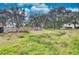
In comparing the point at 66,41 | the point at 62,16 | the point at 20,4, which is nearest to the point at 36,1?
the point at 20,4

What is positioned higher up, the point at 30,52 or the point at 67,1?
the point at 67,1

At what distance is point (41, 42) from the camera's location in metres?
1.95

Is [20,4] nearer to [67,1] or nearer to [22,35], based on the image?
[22,35]

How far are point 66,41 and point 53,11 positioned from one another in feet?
1.05

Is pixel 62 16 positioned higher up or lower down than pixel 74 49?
higher up

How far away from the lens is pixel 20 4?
76.7 inches

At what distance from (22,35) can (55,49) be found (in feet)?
1.14

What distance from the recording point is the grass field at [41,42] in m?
1.93

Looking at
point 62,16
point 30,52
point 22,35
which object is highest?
point 62,16

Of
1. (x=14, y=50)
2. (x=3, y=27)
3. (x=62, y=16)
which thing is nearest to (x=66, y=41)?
(x=62, y=16)

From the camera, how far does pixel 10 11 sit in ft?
6.42

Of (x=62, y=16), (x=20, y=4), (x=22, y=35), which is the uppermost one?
(x=20, y=4)

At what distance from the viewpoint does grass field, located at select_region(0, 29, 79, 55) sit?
6.34ft

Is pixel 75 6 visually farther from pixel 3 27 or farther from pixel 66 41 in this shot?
pixel 3 27
